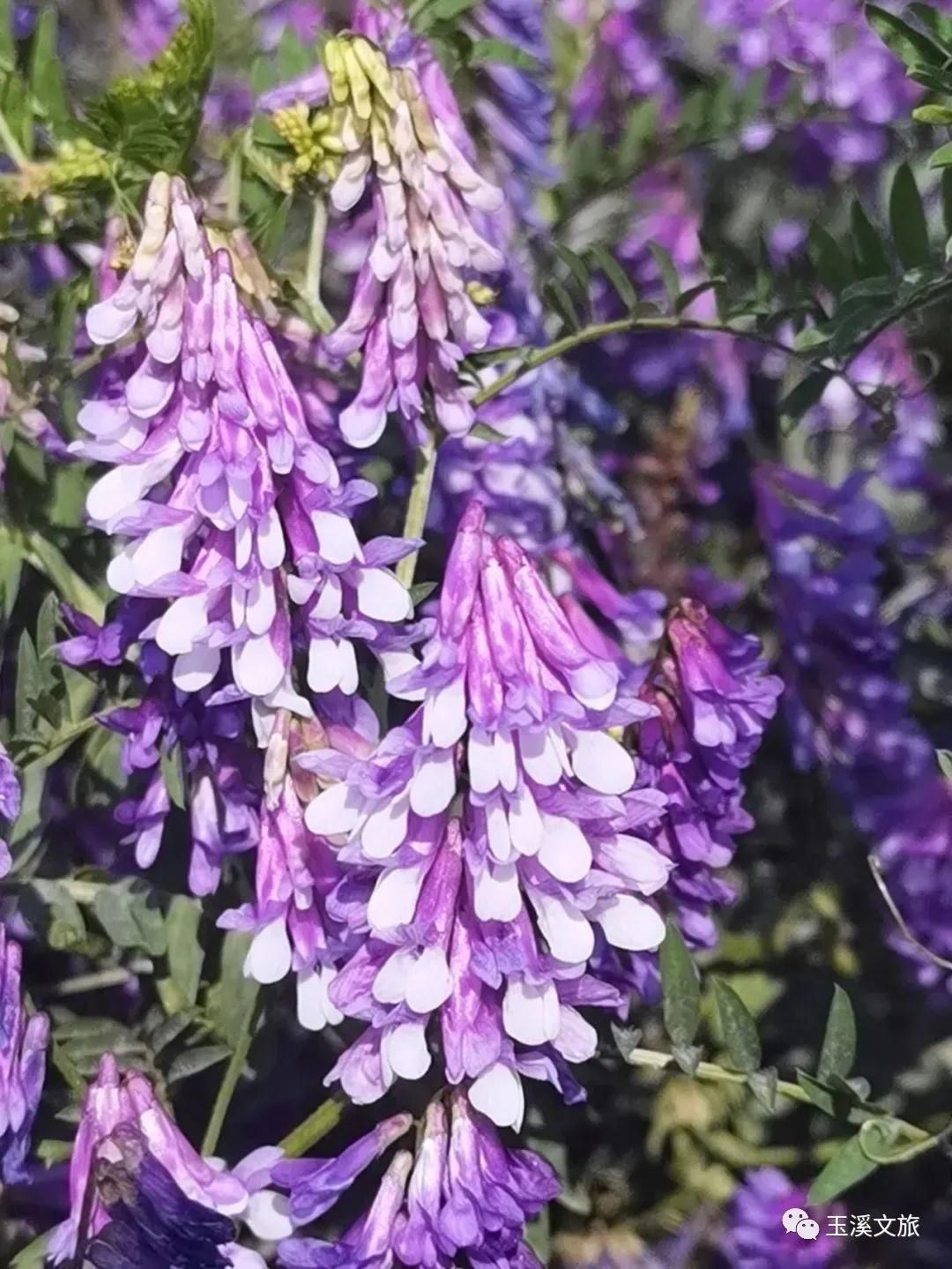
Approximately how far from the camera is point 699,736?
0.89 meters

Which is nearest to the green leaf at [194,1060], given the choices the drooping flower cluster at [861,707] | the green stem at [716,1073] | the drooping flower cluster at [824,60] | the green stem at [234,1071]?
the green stem at [234,1071]

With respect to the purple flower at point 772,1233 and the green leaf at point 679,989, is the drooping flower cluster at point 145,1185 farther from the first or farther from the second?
the purple flower at point 772,1233

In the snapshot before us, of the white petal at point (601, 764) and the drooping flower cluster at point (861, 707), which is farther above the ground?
the white petal at point (601, 764)

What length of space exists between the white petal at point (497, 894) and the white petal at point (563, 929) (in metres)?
0.02

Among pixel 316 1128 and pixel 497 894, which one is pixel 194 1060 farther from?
pixel 497 894

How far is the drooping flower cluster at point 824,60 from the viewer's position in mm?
1445

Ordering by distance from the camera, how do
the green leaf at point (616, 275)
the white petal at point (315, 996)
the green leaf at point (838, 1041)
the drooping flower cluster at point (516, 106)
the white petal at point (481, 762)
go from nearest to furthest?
the white petal at point (481, 762)
the white petal at point (315, 996)
the green leaf at point (838, 1041)
the green leaf at point (616, 275)
the drooping flower cluster at point (516, 106)

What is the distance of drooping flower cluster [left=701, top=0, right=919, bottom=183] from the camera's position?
4.74 ft

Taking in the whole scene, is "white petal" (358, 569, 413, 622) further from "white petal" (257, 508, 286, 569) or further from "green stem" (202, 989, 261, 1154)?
"green stem" (202, 989, 261, 1154)

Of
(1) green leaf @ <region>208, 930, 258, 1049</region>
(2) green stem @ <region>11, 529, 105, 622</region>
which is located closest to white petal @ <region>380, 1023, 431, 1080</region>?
(1) green leaf @ <region>208, 930, 258, 1049</region>

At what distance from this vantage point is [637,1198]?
1381mm

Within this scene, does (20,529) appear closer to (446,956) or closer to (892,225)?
(446,956)

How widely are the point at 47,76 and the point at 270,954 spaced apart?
57 cm

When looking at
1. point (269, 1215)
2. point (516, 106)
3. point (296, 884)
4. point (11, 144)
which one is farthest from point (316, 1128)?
point (516, 106)
